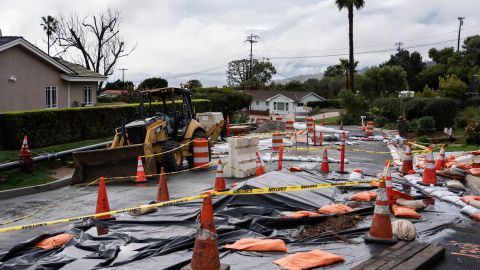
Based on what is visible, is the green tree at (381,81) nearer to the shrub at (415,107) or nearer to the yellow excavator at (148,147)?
the shrub at (415,107)

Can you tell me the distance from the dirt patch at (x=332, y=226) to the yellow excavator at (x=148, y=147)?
7.17 meters

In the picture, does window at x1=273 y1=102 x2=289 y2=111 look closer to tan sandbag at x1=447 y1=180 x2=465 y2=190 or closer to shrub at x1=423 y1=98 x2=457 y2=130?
shrub at x1=423 y1=98 x2=457 y2=130

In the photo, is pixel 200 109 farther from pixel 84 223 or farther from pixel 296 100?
pixel 296 100

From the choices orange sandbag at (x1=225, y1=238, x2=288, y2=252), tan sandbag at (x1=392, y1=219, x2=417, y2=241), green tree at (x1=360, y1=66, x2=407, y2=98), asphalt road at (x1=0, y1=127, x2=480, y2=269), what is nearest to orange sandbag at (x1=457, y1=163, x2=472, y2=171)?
asphalt road at (x1=0, y1=127, x2=480, y2=269)

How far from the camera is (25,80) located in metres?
25.0

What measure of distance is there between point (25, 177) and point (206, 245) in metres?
10.4

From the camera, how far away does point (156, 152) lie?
45.5 ft

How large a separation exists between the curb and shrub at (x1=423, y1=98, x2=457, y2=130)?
23.1 metres

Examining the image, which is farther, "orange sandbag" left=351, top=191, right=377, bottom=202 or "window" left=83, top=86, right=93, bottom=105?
"window" left=83, top=86, right=93, bottom=105

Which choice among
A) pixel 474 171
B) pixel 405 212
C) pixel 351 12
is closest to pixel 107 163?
pixel 405 212

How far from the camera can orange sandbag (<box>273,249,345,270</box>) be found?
17.6 feet

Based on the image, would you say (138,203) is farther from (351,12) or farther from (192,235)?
(351,12)

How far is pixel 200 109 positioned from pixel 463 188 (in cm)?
2477

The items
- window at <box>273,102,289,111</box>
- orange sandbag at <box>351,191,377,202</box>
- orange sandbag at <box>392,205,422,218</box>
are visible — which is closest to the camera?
orange sandbag at <box>392,205,422,218</box>
